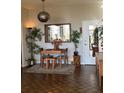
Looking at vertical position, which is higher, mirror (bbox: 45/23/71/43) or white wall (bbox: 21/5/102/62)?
white wall (bbox: 21/5/102/62)

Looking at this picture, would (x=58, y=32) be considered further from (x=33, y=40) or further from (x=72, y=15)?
(x=33, y=40)

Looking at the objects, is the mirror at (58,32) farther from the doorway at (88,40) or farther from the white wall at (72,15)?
the doorway at (88,40)

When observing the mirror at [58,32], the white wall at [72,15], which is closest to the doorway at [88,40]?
the white wall at [72,15]

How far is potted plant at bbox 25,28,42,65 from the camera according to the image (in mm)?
8430

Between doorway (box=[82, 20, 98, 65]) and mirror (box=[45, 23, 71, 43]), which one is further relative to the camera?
mirror (box=[45, 23, 71, 43])

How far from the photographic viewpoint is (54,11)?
8445 mm

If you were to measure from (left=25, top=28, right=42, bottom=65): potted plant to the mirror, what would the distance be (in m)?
0.40

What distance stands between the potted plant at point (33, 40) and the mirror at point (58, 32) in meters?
0.40

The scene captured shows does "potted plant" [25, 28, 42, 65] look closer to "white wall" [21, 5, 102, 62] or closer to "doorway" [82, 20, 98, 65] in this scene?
"white wall" [21, 5, 102, 62]

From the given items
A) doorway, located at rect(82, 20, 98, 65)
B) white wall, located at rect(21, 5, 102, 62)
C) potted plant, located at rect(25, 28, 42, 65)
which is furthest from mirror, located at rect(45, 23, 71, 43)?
doorway, located at rect(82, 20, 98, 65)

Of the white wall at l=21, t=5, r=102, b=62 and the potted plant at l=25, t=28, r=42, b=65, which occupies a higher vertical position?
the white wall at l=21, t=5, r=102, b=62

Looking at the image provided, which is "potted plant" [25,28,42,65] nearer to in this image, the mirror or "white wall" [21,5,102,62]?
"white wall" [21,5,102,62]
